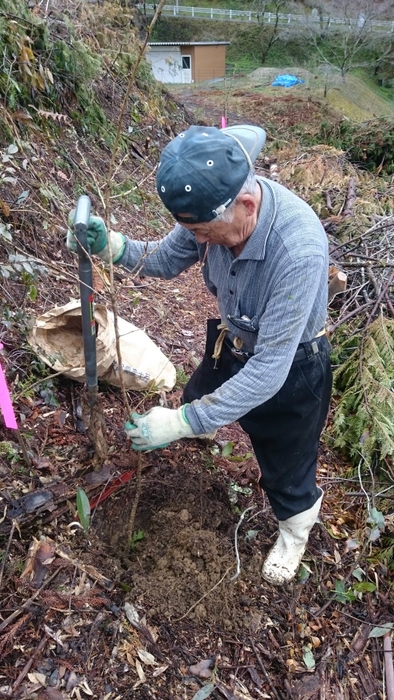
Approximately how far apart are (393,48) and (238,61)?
971 cm

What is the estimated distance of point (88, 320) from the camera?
1.73 meters

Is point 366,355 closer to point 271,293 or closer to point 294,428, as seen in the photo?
point 294,428

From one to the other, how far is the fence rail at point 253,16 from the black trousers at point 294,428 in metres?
31.0

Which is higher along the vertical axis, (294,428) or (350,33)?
(294,428)

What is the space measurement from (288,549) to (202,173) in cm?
164

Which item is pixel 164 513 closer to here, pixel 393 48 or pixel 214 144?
pixel 214 144

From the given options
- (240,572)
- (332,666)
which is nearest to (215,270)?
(240,572)

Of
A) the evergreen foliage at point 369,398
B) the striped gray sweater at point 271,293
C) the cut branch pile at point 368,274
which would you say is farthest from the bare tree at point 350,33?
the striped gray sweater at point 271,293

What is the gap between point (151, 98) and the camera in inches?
314

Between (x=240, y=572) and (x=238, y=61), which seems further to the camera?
(x=238, y=61)

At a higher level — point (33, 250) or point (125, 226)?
point (33, 250)

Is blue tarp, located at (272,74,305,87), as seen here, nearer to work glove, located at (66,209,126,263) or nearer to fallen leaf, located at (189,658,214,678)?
work glove, located at (66,209,126,263)

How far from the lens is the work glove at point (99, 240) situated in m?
1.86

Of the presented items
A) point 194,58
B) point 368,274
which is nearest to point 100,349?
point 368,274
